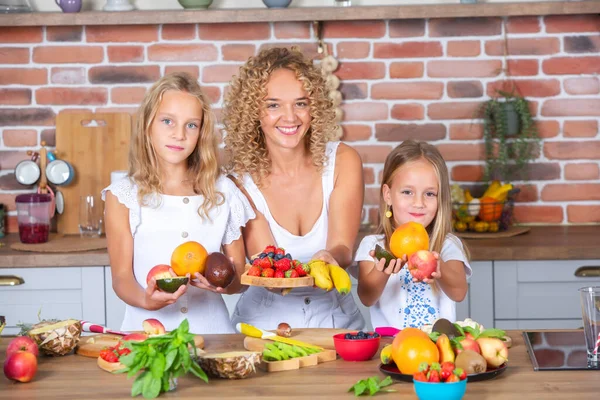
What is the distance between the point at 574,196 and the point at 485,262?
797mm

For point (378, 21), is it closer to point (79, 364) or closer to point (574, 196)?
point (574, 196)

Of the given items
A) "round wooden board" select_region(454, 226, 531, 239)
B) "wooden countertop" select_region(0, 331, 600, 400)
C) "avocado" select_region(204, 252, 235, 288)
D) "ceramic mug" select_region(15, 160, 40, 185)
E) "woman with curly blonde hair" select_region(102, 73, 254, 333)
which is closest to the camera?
"wooden countertop" select_region(0, 331, 600, 400)

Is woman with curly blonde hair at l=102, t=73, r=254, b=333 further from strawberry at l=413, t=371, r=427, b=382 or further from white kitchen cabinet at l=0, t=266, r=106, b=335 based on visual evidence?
strawberry at l=413, t=371, r=427, b=382

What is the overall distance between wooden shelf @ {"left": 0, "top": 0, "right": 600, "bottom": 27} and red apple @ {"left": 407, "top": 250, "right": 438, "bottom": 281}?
1717 millimetres

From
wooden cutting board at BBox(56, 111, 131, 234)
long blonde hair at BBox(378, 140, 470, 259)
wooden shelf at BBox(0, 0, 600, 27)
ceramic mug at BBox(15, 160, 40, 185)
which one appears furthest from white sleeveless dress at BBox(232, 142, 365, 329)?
ceramic mug at BBox(15, 160, 40, 185)

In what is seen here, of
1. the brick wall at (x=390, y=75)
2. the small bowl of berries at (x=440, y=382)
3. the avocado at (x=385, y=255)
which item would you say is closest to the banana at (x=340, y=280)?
the avocado at (x=385, y=255)

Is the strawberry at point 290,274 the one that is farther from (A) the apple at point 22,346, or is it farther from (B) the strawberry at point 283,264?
(A) the apple at point 22,346

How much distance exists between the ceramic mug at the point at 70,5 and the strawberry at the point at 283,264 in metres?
2.04

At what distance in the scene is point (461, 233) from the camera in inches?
147

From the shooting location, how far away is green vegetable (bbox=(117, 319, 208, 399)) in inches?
68.7

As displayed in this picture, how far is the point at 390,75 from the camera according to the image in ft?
13.1

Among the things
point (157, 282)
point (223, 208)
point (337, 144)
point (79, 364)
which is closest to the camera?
point (79, 364)

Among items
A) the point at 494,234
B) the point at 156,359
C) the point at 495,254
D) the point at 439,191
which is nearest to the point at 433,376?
the point at 156,359

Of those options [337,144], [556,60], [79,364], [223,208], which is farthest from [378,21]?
[79,364]
